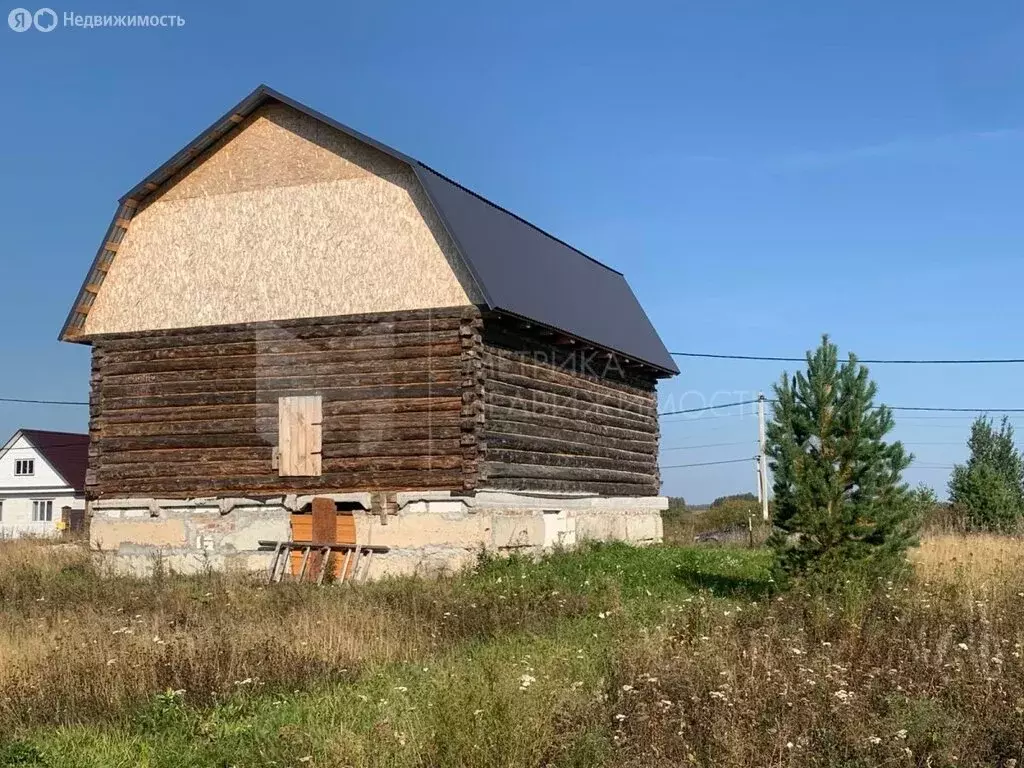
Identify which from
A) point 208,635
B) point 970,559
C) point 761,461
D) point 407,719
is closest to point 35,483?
point 761,461

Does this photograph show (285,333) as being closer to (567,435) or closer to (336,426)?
(336,426)

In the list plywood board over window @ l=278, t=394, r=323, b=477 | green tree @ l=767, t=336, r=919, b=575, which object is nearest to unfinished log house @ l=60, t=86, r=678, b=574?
plywood board over window @ l=278, t=394, r=323, b=477

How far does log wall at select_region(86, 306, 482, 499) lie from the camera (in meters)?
17.6

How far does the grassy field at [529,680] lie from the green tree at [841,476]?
651 millimetres

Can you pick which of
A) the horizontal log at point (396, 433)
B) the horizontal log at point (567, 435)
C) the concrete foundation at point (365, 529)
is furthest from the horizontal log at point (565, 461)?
the horizontal log at point (396, 433)

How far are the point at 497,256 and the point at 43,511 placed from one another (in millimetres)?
45293

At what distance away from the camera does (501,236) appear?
2053 cm

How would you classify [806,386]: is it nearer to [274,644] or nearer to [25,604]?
[274,644]

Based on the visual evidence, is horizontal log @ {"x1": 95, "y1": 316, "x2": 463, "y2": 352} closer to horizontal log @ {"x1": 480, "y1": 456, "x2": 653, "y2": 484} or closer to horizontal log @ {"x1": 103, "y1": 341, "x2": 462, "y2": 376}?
horizontal log @ {"x1": 103, "y1": 341, "x2": 462, "y2": 376}

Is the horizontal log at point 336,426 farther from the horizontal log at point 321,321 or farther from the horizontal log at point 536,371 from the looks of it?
the horizontal log at point 321,321

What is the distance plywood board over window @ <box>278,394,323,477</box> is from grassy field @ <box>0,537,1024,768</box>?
17.7 ft

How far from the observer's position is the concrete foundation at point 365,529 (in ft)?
56.6

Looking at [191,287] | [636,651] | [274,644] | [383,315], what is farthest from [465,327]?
[636,651]

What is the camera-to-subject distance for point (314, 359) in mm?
18453
